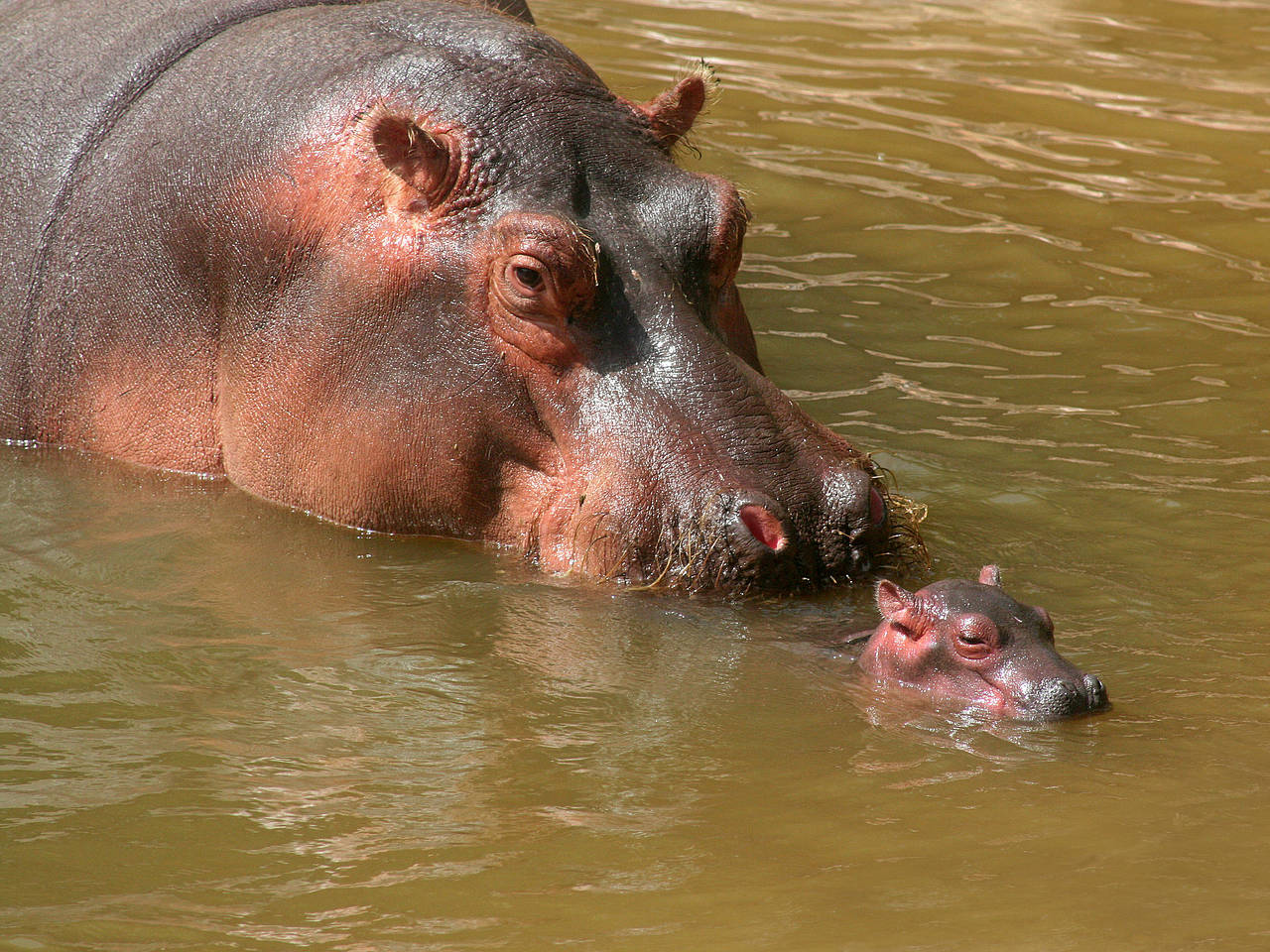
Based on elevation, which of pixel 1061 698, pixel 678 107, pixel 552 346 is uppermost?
pixel 678 107

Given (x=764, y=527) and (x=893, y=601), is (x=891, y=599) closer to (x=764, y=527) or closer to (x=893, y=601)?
(x=893, y=601)

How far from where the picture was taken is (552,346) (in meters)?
4.99

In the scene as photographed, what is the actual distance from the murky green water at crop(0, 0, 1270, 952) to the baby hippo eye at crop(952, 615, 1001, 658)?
21cm

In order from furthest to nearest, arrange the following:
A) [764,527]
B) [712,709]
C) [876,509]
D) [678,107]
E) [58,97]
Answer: [58,97] → [678,107] → [876,509] → [764,527] → [712,709]

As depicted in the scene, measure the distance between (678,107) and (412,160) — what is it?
965 mm

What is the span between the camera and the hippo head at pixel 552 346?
484 centimetres

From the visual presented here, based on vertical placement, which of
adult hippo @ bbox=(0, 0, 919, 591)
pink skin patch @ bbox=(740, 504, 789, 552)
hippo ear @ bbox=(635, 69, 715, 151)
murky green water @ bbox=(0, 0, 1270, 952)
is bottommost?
murky green water @ bbox=(0, 0, 1270, 952)

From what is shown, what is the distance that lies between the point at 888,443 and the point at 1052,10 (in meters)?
8.22

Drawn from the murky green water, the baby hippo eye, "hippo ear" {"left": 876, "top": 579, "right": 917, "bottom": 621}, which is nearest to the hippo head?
the murky green water

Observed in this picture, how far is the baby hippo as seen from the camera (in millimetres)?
4137

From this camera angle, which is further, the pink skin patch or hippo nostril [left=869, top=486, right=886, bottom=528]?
hippo nostril [left=869, top=486, right=886, bottom=528]

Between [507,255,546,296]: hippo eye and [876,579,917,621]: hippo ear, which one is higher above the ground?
[507,255,546,296]: hippo eye

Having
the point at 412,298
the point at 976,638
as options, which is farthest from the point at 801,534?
the point at 412,298

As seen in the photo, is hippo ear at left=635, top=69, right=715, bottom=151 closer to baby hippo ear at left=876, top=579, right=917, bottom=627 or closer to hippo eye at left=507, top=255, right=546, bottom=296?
hippo eye at left=507, top=255, right=546, bottom=296
